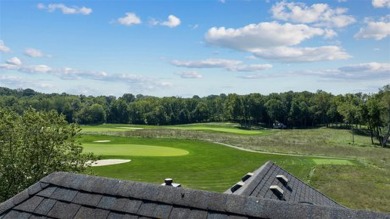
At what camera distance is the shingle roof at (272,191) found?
11727mm

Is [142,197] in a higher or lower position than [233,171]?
higher

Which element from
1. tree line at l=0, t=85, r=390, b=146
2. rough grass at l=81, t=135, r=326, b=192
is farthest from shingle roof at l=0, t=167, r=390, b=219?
tree line at l=0, t=85, r=390, b=146

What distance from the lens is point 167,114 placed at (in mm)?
154625

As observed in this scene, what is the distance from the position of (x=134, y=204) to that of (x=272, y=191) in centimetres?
886

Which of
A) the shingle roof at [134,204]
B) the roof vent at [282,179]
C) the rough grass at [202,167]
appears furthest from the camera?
the rough grass at [202,167]

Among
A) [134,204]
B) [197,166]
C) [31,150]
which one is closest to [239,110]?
[197,166]

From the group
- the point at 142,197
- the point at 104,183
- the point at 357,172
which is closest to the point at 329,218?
the point at 142,197

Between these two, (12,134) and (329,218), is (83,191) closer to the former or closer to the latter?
(329,218)

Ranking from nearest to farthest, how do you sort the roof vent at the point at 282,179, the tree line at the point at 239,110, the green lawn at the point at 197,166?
the roof vent at the point at 282,179 → the green lawn at the point at 197,166 → the tree line at the point at 239,110

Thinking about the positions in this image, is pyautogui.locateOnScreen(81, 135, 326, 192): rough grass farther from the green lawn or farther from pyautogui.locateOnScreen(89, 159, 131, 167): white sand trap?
pyautogui.locateOnScreen(89, 159, 131, 167): white sand trap

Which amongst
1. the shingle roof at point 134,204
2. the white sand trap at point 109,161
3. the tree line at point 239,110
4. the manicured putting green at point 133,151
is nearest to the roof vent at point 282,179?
the shingle roof at point 134,204

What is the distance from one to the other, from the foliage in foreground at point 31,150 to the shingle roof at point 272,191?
10.4 m

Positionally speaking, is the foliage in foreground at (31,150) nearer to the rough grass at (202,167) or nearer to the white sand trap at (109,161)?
the rough grass at (202,167)

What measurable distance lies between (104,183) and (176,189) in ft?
3.72
